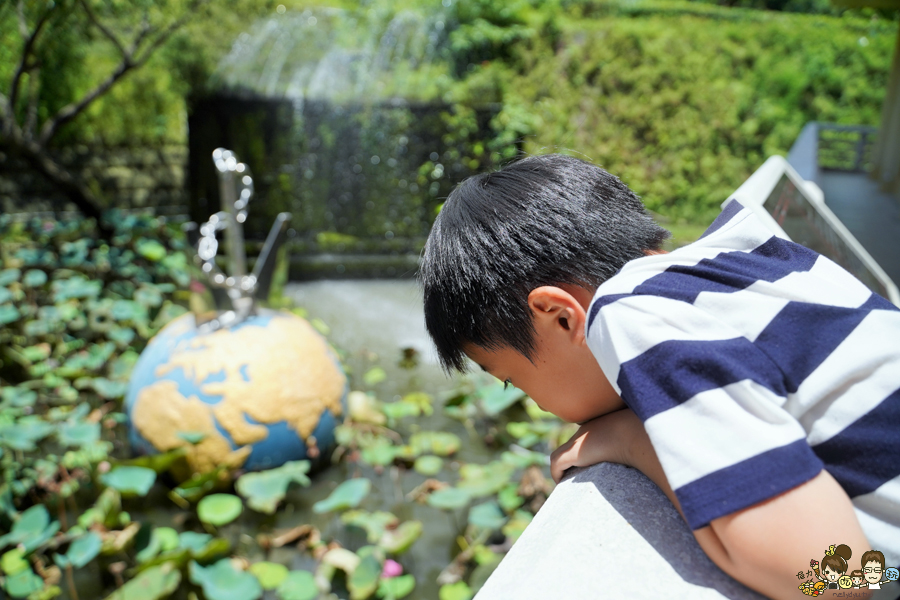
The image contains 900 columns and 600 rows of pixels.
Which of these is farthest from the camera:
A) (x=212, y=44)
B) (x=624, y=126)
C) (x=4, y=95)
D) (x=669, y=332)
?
(x=624, y=126)

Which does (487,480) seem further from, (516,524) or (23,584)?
(23,584)

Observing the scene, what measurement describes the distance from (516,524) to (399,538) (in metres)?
0.37

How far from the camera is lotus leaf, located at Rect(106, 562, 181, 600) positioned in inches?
63.8

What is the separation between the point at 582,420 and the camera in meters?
0.90

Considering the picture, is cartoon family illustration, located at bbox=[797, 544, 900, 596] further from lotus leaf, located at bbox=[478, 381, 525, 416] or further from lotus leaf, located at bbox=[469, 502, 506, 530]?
lotus leaf, located at bbox=[478, 381, 525, 416]

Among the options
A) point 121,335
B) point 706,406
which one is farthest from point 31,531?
point 706,406

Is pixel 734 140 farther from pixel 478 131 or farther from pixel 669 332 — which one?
pixel 669 332

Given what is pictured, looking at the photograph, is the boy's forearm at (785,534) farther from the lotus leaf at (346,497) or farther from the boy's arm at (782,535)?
the lotus leaf at (346,497)

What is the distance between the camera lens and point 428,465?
2510mm

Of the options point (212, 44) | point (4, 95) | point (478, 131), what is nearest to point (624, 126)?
point (478, 131)

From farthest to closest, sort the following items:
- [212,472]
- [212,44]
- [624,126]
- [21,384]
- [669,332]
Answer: [624,126]
[212,44]
[21,384]
[212,472]
[669,332]

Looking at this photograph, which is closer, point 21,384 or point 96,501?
point 96,501

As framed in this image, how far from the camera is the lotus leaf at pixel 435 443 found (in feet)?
8.84

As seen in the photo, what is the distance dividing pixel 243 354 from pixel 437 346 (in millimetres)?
1631
